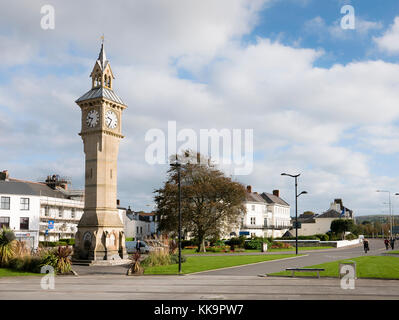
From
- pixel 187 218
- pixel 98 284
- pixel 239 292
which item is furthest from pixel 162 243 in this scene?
pixel 187 218

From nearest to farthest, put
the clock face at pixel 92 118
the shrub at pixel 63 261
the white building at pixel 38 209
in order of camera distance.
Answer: the shrub at pixel 63 261 → the clock face at pixel 92 118 → the white building at pixel 38 209

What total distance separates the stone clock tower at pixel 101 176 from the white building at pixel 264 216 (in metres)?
55.0

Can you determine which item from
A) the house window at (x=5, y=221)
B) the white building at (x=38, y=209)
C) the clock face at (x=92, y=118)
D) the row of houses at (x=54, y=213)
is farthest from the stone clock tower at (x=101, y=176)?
the house window at (x=5, y=221)

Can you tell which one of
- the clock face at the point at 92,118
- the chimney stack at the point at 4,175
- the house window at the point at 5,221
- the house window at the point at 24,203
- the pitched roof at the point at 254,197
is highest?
the clock face at the point at 92,118

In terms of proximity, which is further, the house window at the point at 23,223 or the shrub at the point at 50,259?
the house window at the point at 23,223

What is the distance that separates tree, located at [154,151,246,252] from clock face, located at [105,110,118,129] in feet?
58.7

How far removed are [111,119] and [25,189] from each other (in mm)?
33421

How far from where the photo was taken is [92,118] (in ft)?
114

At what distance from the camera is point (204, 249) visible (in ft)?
168

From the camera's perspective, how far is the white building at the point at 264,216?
91812 mm

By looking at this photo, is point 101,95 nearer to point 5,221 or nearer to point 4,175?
point 5,221

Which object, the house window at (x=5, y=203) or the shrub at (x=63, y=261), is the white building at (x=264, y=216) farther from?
the shrub at (x=63, y=261)

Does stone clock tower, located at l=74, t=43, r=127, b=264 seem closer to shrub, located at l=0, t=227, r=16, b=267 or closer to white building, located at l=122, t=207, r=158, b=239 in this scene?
shrub, located at l=0, t=227, r=16, b=267
